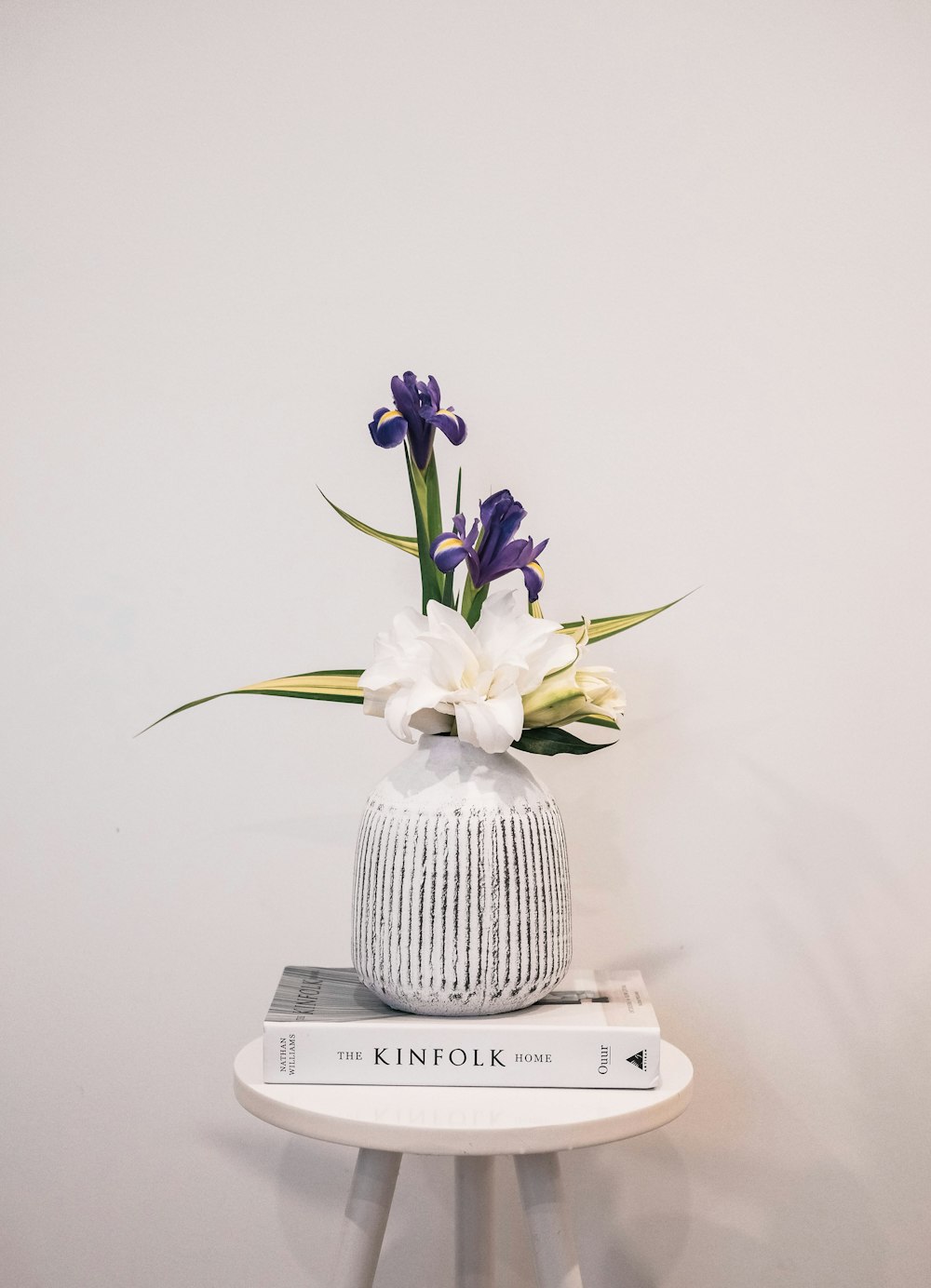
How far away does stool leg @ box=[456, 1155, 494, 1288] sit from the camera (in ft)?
3.03

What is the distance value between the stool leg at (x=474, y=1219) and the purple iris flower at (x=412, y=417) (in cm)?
61

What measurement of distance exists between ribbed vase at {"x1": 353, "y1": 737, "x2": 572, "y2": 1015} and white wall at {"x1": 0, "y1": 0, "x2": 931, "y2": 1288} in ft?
0.96

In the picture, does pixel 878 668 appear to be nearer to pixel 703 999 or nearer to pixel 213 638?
pixel 703 999

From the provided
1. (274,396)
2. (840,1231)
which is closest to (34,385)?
(274,396)

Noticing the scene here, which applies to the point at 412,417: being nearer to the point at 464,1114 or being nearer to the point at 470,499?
the point at 470,499

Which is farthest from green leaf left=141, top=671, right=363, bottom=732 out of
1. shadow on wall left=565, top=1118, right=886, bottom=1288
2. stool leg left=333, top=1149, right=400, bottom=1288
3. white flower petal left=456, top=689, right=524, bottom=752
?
shadow on wall left=565, top=1118, right=886, bottom=1288

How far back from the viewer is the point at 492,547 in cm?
81

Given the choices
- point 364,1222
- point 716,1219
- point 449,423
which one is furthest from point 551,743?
point 716,1219

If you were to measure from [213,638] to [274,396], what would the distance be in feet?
0.85

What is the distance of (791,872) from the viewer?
1066 mm

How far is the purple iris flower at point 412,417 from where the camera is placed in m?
0.82

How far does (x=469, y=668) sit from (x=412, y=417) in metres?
0.20

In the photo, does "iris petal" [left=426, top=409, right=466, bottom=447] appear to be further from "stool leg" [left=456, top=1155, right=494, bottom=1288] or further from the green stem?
"stool leg" [left=456, top=1155, right=494, bottom=1288]

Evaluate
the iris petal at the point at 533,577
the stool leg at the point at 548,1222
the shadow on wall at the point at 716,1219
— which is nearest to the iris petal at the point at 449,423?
the iris petal at the point at 533,577
